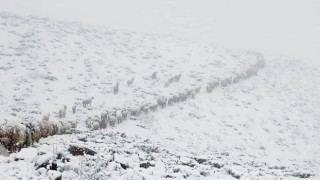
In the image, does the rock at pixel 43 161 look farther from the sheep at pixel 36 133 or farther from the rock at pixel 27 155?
the sheep at pixel 36 133

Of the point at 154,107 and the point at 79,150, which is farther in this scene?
the point at 154,107

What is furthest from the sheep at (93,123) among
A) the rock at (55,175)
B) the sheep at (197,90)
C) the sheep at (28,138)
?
the sheep at (197,90)

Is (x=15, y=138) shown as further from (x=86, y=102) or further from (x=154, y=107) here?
(x=154, y=107)

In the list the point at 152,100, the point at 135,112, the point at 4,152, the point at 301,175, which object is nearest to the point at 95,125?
the point at 135,112

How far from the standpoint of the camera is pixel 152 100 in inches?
690

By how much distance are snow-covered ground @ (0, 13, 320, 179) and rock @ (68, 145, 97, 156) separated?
8.0 inches

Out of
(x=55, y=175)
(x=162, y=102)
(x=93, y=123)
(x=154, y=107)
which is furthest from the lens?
(x=162, y=102)

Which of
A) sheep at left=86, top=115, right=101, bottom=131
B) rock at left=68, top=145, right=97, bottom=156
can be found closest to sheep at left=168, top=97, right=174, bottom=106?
sheep at left=86, top=115, right=101, bottom=131

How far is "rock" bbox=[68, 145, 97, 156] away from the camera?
745 cm

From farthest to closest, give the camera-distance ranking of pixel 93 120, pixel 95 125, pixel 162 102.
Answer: pixel 162 102 < pixel 93 120 < pixel 95 125

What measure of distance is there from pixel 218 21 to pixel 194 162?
107 m

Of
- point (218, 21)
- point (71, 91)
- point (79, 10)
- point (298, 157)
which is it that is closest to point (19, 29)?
point (71, 91)

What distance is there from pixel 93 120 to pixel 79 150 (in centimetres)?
606

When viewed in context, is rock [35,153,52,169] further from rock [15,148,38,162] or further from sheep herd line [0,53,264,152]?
sheep herd line [0,53,264,152]
